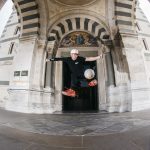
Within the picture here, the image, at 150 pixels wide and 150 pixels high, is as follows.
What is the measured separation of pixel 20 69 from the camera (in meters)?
9.33

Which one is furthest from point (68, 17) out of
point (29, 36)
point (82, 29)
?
point (29, 36)

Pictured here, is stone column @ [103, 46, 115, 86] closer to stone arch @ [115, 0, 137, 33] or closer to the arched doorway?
the arched doorway

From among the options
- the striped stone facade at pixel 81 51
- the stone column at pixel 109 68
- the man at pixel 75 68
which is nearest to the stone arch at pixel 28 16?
the striped stone facade at pixel 81 51

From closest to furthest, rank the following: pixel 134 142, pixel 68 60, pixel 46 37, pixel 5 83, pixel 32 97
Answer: pixel 134 142 → pixel 68 60 → pixel 32 97 → pixel 46 37 → pixel 5 83

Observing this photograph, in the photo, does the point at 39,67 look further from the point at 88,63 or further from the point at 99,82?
the point at 99,82

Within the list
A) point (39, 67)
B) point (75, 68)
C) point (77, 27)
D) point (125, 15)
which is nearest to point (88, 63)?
point (77, 27)

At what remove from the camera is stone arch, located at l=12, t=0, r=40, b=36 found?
363 inches

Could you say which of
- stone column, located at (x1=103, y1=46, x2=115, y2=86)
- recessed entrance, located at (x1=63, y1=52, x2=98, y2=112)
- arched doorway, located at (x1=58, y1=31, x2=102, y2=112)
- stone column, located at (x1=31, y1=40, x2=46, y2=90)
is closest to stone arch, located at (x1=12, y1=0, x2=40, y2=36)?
stone column, located at (x1=31, y1=40, x2=46, y2=90)

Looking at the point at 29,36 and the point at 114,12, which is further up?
the point at 114,12

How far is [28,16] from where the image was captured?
948 cm

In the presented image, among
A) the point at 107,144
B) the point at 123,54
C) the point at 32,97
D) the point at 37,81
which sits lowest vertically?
the point at 107,144

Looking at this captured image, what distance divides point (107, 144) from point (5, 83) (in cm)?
827

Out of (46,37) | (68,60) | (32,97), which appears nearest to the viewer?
(68,60)

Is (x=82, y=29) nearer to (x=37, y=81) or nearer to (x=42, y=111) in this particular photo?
(x=37, y=81)
